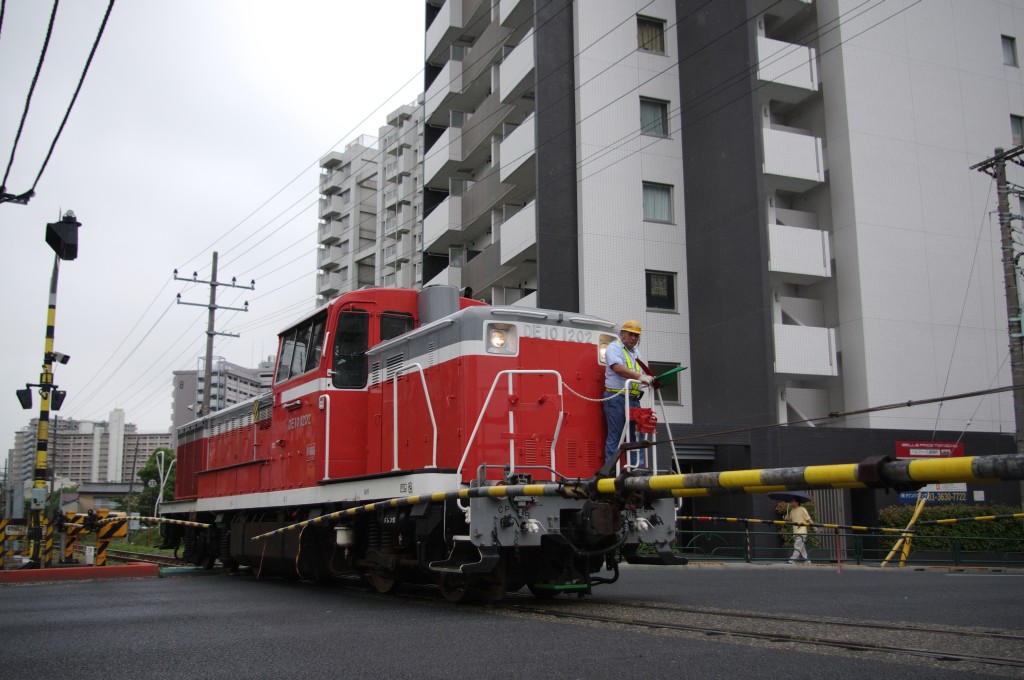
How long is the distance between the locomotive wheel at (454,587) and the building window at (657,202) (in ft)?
63.8

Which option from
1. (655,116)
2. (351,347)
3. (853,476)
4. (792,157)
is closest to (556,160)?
(655,116)

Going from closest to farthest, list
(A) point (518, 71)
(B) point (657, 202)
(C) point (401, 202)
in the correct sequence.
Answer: (B) point (657, 202), (A) point (518, 71), (C) point (401, 202)

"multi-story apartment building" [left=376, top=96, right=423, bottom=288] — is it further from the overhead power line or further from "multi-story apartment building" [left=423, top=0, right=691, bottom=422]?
the overhead power line

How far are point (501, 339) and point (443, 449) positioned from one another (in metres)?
1.30

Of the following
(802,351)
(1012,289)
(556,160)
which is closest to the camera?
(1012,289)

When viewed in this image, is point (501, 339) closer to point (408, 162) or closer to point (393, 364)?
point (393, 364)

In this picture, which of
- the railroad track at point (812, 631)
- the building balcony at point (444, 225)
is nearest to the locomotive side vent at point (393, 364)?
the railroad track at point (812, 631)

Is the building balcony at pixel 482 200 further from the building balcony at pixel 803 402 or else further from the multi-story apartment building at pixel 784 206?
the building balcony at pixel 803 402

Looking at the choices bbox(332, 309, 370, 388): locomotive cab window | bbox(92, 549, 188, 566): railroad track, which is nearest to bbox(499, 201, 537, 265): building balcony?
bbox(92, 549, 188, 566): railroad track

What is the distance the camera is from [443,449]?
30.7ft

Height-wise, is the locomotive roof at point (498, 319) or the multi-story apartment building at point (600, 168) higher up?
the multi-story apartment building at point (600, 168)

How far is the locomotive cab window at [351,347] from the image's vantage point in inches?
429

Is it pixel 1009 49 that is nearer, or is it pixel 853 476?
pixel 853 476

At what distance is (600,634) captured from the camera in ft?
21.9
